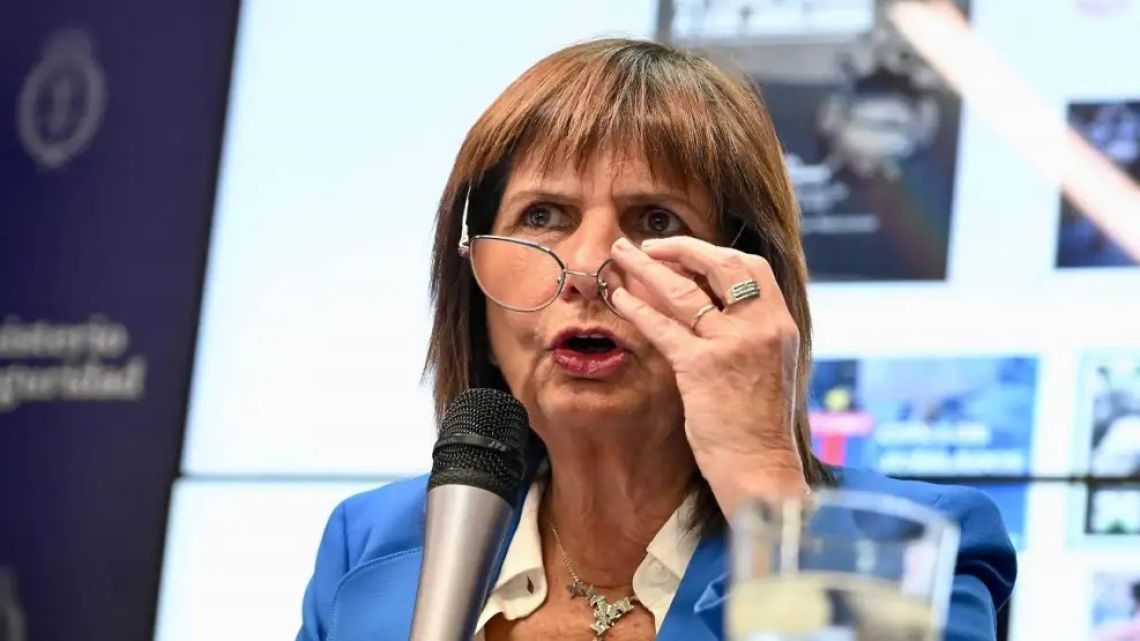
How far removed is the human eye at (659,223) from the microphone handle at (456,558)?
2.12ft

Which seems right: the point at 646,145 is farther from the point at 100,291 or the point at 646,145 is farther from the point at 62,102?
the point at 62,102

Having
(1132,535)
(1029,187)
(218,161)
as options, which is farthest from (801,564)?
(218,161)

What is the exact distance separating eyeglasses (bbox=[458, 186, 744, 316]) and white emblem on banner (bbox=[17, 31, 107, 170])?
1.54 meters

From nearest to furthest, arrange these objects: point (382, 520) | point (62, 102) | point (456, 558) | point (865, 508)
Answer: point (865, 508) → point (456, 558) → point (382, 520) → point (62, 102)

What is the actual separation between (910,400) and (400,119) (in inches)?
42.6

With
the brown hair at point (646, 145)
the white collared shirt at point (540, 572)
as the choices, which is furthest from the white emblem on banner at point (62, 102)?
the white collared shirt at point (540, 572)

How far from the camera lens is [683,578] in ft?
6.04

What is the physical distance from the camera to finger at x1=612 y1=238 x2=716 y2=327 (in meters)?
1.71

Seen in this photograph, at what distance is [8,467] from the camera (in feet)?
10.6

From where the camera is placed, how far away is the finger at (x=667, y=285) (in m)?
1.71

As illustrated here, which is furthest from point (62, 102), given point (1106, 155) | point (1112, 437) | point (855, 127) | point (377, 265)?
point (1112, 437)

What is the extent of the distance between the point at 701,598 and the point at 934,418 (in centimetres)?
93

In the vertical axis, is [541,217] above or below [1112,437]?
above

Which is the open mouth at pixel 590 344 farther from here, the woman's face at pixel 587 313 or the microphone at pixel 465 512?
the microphone at pixel 465 512
